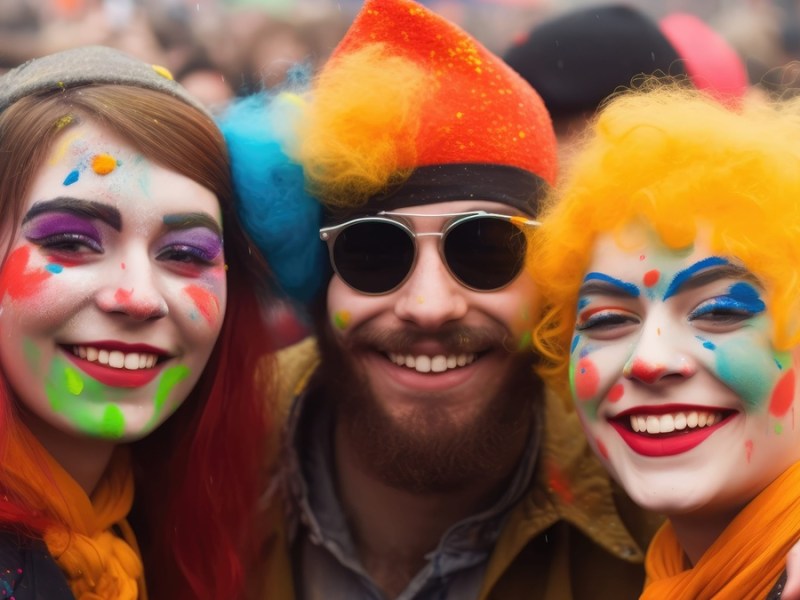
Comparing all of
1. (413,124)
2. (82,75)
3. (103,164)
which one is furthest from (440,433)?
(82,75)

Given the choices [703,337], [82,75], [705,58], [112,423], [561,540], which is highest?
[705,58]

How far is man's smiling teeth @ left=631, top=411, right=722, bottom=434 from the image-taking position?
2410 mm

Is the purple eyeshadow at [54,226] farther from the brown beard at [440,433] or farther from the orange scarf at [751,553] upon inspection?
the orange scarf at [751,553]

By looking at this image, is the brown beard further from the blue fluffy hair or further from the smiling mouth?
the smiling mouth

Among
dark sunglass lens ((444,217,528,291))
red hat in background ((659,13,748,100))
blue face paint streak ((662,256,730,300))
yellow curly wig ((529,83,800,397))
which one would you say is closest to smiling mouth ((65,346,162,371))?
dark sunglass lens ((444,217,528,291))

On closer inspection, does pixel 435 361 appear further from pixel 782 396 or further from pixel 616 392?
pixel 782 396

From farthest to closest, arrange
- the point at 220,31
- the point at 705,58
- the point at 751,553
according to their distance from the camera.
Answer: the point at 220,31 < the point at 705,58 < the point at 751,553

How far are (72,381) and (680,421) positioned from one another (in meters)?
1.41

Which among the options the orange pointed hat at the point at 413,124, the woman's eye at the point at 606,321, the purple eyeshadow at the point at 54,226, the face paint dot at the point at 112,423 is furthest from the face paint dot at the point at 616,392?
the purple eyeshadow at the point at 54,226

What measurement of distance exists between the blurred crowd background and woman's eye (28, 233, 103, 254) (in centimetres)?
277

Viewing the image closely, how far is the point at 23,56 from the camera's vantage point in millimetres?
5867

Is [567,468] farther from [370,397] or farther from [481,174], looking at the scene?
[481,174]

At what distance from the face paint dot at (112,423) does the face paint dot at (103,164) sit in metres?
0.57

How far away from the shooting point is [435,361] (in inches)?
125
